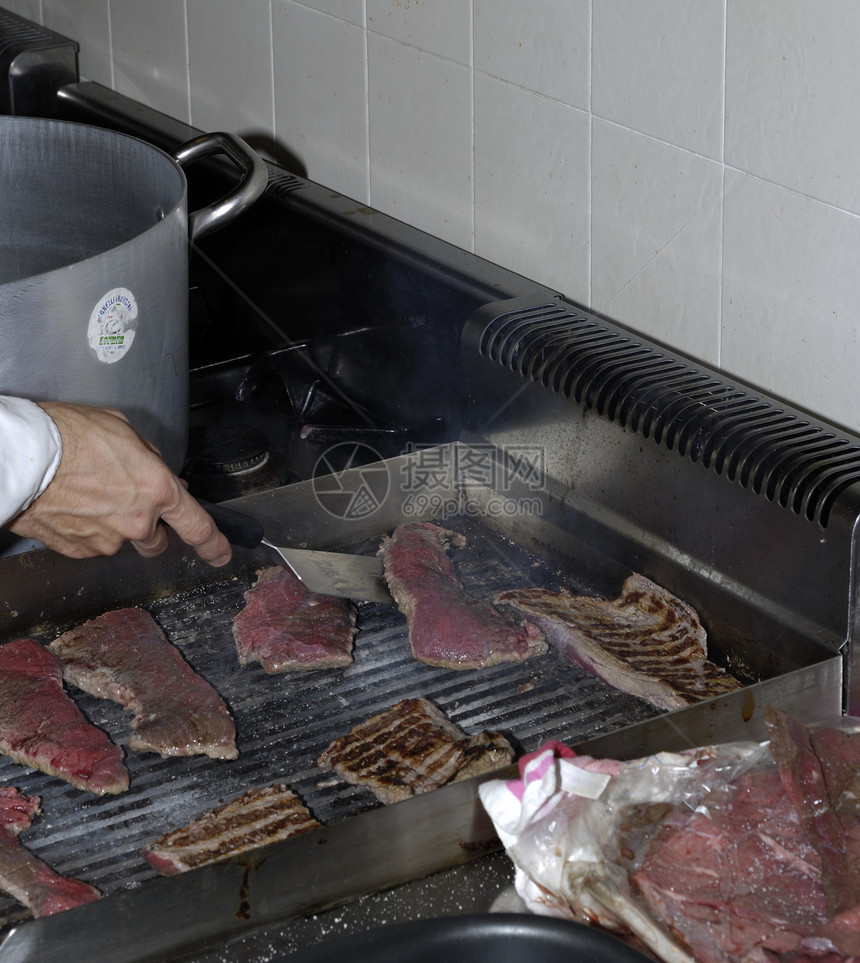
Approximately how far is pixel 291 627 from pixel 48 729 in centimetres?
32

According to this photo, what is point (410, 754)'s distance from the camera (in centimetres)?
139

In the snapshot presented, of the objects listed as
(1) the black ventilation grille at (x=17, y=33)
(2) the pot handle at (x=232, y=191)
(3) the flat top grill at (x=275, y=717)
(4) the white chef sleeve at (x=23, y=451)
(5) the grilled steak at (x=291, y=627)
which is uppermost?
(1) the black ventilation grille at (x=17, y=33)

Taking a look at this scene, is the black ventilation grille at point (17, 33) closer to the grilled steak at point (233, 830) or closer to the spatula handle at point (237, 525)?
the spatula handle at point (237, 525)

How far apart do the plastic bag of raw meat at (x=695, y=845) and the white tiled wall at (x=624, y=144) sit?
0.57 metres

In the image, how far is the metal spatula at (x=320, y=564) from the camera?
1660mm

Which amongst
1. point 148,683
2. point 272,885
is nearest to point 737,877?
point 272,885

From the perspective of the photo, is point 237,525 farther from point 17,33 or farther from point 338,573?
point 17,33

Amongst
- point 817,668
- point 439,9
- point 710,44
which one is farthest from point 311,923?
point 439,9

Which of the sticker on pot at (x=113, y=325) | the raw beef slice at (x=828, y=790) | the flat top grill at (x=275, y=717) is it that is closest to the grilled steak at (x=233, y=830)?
the flat top grill at (x=275, y=717)

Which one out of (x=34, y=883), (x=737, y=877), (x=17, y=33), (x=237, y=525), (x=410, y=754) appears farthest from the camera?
(x=17, y=33)

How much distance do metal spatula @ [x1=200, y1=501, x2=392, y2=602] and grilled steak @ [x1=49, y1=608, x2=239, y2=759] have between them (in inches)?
6.8

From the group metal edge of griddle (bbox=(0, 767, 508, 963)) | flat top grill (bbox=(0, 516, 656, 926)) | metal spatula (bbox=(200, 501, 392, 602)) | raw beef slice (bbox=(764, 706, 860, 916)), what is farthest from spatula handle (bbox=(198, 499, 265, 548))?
raw beef slice (bbox=(764, 706, 860, 916))

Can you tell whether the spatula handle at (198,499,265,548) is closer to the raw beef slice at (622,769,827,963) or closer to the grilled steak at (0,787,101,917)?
the grilled steak at (0,787,101,917)

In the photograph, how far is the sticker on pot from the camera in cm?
153
